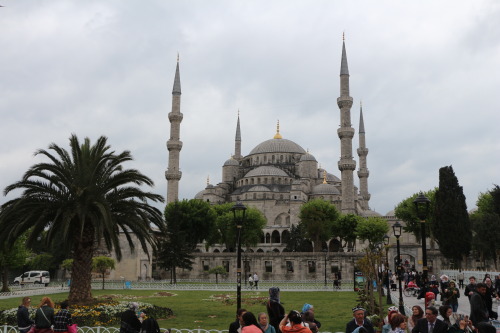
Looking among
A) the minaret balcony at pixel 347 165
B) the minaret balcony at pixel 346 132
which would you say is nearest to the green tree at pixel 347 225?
the minaret balcony at pixel 347 165

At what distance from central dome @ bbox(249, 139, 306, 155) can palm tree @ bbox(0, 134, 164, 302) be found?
2537 inches

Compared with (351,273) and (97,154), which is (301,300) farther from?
(351,273)

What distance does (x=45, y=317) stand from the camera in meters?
7.96

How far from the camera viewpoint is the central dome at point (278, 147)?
80.6 m

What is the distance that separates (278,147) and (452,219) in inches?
1885

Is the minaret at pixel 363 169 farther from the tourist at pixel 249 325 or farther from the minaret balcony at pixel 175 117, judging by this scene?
the tourist at pixel 249 325

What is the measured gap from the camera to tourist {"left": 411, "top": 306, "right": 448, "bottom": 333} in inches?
247

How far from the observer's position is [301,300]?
21.9 meters

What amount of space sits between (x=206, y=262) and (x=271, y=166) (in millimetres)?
31731

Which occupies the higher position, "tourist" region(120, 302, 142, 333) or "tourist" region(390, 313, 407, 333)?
"tourist" region(390, 313, 407, 333)

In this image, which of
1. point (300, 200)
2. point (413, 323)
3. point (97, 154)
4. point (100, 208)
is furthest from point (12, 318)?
point (300, 200)

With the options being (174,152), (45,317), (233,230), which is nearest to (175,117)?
(174,152)

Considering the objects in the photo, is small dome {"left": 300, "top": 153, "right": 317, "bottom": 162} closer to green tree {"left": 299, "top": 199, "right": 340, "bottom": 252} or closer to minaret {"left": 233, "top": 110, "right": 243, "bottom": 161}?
minaret {"left": 233, "top": 110, "right": 243, "bottom": 161}

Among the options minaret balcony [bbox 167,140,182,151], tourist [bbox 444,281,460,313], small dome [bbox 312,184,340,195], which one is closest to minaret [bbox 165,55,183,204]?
minaret balcony [bbox 167,140,182,151]
